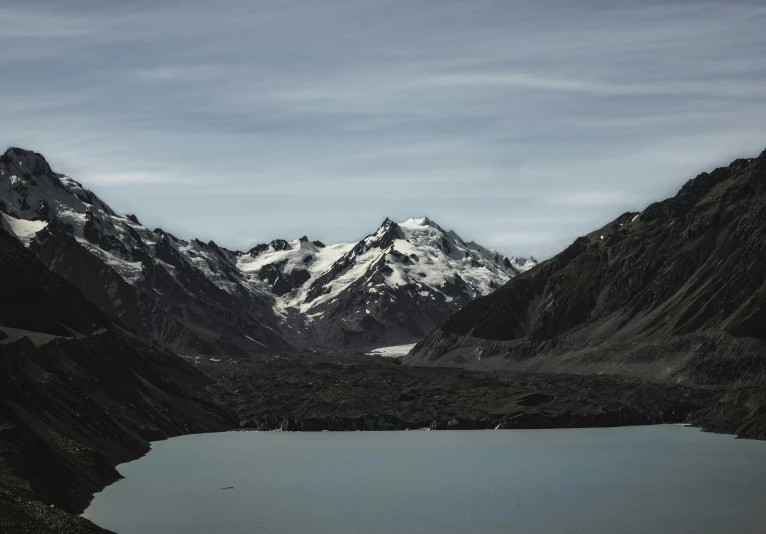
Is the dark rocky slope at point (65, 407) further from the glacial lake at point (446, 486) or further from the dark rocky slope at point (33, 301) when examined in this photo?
the glacial lake at point (446, 486)

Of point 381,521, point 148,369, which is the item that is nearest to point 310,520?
point 381,521

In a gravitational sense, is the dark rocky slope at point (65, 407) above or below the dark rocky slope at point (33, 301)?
below

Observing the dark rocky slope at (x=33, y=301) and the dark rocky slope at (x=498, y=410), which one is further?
the dark rocky slope at (x=498, y=410)

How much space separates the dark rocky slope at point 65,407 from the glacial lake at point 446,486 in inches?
130

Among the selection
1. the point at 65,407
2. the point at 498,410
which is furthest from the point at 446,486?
the point at 498,410

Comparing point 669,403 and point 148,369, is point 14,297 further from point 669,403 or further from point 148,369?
point 669,403

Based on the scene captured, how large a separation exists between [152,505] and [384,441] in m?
72.3

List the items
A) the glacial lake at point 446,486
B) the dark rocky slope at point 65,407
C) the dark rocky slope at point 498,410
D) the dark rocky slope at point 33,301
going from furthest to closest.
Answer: the dark rocky slope at point 498,410, the dark rocky slope at point 33,301, the glacial lake at point 446,486, the dark rocky slope at point 65,407

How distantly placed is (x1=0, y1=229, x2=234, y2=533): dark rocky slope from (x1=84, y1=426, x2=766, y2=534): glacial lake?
3.29 metres

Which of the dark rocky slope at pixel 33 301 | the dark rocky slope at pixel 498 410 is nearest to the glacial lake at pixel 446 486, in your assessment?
the dark rocky slope at pixel 498 410

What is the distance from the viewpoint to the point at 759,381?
18762 centimetres

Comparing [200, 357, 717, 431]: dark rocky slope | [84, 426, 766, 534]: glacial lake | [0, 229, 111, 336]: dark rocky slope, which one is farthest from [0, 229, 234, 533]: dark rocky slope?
[200, 357, 717, 431]: dark rocky slope

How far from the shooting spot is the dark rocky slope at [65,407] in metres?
73.1

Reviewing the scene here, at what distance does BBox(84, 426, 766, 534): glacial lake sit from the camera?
3046 inches
